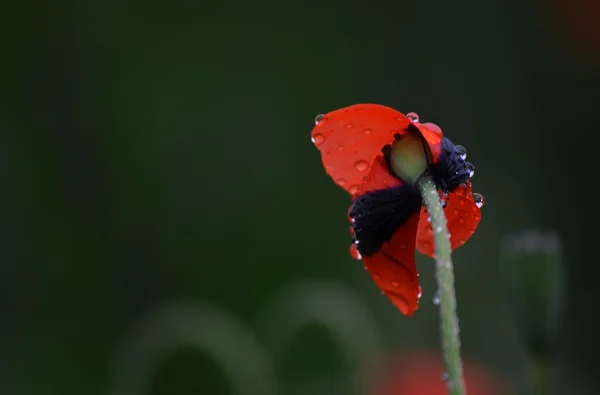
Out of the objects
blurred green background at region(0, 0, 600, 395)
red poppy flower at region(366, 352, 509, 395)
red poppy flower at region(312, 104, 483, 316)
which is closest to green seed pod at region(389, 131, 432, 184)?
A: red poppy flower at region(312, 104, 483, 316)

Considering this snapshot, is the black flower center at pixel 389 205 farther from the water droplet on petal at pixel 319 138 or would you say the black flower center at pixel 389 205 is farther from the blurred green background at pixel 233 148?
the blurred green background at pixel 233 148

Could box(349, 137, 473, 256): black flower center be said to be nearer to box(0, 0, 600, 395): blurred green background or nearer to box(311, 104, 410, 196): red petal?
box(311, 104, 410, 196): red petal

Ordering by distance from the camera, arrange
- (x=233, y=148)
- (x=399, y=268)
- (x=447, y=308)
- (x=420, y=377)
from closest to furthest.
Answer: (x=447, y=308)
(x=399, y=268)
(x=420, y=377)
(x=233, y=148)

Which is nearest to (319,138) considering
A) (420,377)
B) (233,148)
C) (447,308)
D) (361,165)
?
(361,165)

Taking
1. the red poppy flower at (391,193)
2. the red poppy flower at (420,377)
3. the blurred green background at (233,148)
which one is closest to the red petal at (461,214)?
the red poppy flower at (391,193)

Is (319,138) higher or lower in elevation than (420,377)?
higher

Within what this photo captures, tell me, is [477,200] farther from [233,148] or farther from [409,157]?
[233,148]

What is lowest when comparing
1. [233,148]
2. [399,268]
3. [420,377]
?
[233,148]
